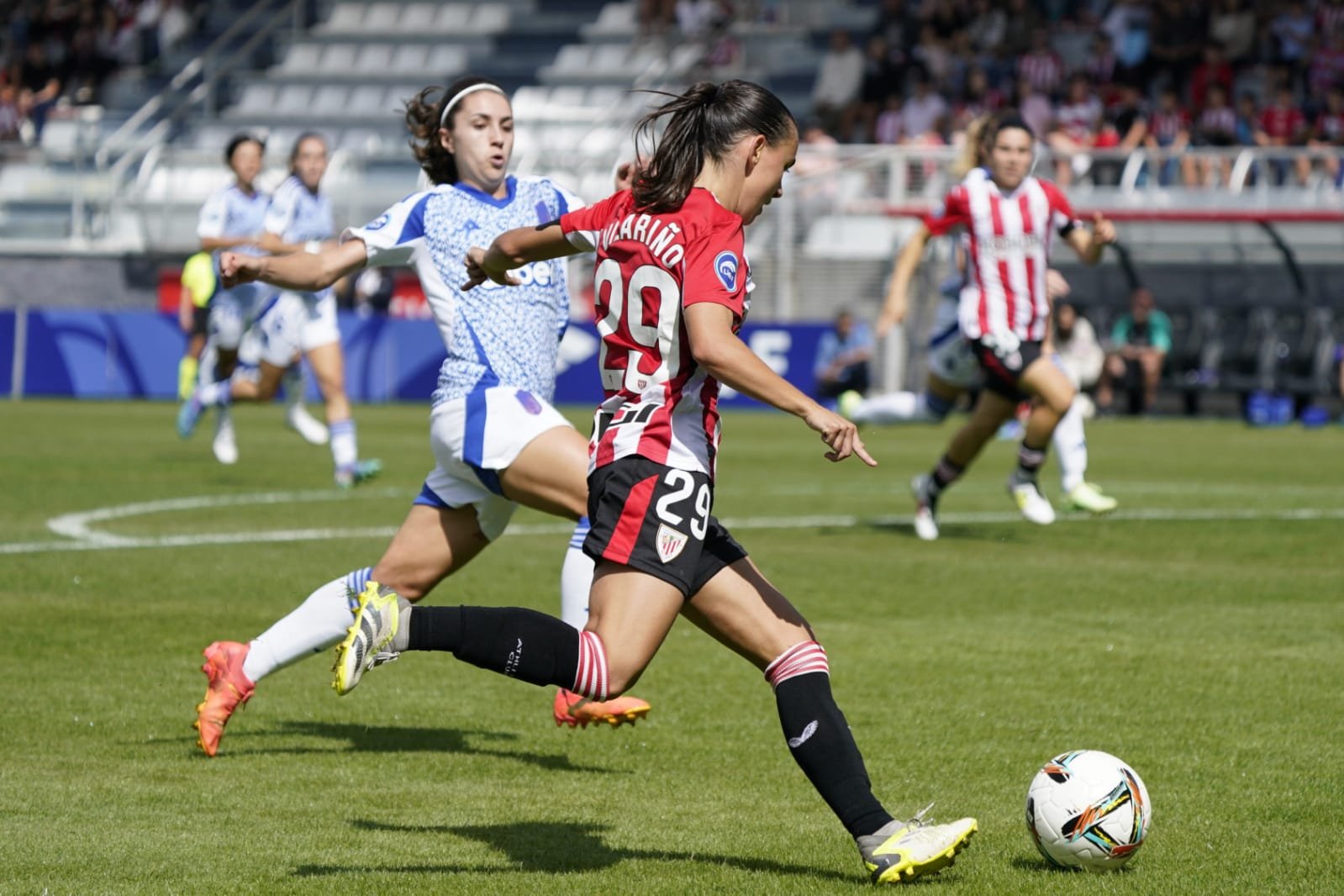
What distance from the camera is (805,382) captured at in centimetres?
2558

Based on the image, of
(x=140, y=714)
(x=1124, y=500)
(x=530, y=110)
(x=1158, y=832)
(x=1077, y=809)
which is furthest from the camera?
(x=530, y=110)

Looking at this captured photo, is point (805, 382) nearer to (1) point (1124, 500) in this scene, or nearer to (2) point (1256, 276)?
(2) point (1256, 276)

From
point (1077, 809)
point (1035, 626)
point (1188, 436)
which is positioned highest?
point (1077, 809)

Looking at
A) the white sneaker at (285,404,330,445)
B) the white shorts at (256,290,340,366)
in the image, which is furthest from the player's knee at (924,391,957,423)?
the white sneaker at (285,404,330,445)

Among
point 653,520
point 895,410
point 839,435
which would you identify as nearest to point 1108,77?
point 895,410

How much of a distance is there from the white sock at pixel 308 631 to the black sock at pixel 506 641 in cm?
136

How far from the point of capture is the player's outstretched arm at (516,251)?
4.98 m

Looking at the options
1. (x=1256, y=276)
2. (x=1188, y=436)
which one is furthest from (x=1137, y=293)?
(x=1188, y=436)

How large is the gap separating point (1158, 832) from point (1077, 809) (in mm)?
456

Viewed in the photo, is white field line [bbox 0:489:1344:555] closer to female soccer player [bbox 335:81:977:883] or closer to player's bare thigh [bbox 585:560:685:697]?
female soccer player [bbox 335:81:977:883]

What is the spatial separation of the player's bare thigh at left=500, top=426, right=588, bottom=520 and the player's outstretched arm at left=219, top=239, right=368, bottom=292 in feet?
2.48

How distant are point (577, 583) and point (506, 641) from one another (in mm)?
1519

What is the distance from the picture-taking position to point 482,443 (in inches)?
228

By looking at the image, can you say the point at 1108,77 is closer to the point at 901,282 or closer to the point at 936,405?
the point at 936,405
